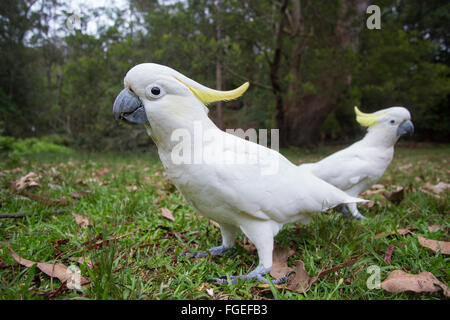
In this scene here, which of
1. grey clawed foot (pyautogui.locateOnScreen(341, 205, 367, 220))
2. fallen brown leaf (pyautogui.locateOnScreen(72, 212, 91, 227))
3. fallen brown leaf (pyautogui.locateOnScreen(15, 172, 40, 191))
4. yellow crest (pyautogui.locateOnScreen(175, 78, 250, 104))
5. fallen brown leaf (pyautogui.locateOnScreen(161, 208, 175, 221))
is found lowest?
grey clawed foot (pyautogui.locateOnScreen(341, 205, 367, 220))

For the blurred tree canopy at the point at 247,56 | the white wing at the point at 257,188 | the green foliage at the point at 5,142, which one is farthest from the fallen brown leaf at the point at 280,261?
the green foliage at the point at 5,142

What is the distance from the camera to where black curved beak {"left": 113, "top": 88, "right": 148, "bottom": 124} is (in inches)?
50.9

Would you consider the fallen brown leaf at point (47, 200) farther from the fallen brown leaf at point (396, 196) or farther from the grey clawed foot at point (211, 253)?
the fallen brown leaf at point (396, 196)

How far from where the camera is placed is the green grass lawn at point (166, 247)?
3.73ft

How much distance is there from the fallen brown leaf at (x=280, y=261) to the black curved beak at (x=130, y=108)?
983mm

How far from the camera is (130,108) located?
1.29 metres

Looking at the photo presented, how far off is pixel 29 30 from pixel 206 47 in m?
7.13

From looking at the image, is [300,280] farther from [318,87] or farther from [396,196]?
[318,87]

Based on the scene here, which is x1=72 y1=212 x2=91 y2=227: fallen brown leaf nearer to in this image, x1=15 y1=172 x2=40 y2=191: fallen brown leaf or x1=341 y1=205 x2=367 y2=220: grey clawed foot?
x1=15 y1=172 x2=40 y2=191: fallen brown leaf

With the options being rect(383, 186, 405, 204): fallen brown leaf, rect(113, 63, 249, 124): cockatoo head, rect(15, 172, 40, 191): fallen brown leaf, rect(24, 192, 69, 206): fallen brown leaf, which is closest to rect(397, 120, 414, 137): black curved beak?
rect(383, 186, 405, 204): fallen brown leaf

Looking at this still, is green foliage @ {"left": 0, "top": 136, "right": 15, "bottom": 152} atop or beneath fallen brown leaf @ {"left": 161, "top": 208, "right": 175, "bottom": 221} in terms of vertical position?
atop

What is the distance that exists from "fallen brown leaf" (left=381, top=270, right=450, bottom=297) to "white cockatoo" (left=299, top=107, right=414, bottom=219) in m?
1.24

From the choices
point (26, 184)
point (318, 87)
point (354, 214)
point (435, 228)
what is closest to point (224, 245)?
point (354, 214)

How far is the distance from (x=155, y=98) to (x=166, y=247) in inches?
34.3
